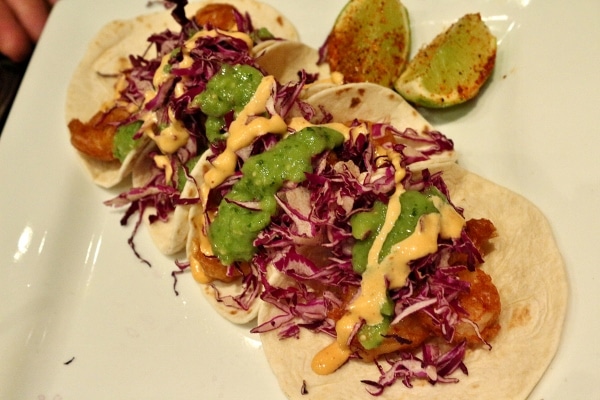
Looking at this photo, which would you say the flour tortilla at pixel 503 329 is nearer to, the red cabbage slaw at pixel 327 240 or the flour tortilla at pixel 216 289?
the red cabbage slaw at pixel 327 240

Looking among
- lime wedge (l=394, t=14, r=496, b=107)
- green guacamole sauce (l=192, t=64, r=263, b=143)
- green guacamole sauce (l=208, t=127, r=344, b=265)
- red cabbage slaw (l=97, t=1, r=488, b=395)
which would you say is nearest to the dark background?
red cabbage slaw (l=97, t=1, r=488, b=395)

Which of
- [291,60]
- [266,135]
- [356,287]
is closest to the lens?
[356,287]

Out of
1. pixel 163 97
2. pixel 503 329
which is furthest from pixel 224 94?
pixel 503 329

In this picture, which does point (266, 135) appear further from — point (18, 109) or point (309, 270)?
point (18, 109)

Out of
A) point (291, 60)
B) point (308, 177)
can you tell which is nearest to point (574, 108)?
point (308, 177)

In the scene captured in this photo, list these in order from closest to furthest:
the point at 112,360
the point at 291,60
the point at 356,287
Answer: the point at 356,287, the point at 112,360, the point at 291,60
